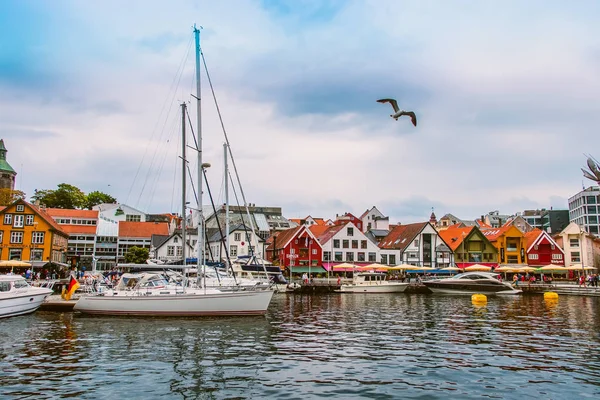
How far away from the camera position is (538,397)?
14.9 meters

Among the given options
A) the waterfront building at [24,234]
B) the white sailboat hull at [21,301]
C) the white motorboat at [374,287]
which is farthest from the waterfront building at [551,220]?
the white sailboat hull at [21,301]

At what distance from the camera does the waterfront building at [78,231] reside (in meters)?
93.8

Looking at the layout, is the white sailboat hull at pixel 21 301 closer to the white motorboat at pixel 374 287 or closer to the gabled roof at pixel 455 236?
the white motorboat at pixel 374 287

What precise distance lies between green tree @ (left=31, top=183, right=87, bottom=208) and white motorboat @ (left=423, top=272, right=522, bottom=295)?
89250mm

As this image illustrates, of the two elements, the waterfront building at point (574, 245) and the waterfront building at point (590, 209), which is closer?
the waterfront building at point (574, 245)

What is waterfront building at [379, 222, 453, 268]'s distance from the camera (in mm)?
88438

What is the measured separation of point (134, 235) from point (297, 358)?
84.6m

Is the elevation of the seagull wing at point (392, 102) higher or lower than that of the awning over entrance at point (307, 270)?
higher

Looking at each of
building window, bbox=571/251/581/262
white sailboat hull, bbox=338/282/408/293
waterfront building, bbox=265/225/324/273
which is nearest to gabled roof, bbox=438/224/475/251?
building window, bbox=571/251/581/262

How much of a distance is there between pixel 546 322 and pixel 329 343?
17.9m

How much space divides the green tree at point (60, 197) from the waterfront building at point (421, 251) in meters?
74.9

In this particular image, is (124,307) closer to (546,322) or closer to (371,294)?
(546,322)

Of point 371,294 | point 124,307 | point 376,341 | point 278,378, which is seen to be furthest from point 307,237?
point 278,378

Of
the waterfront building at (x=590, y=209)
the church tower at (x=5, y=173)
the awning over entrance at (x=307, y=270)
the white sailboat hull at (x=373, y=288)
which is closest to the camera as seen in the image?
the white sailboat hull at (x=373, y=288)
